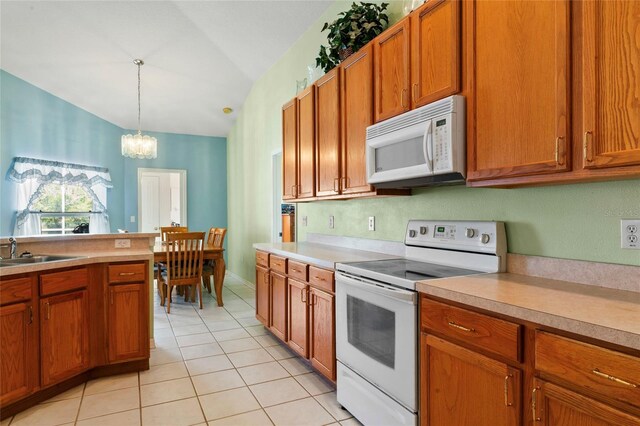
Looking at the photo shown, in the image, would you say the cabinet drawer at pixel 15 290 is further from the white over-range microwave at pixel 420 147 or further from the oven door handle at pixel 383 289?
the white over-range microwave at pixel 420 147

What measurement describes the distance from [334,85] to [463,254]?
62.9 inches

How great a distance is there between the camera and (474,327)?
1383 millimetres

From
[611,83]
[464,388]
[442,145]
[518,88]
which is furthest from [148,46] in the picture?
[464,388]

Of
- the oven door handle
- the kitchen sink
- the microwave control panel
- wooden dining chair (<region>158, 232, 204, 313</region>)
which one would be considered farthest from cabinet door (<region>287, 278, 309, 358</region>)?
wooden dining chair (<region>158, 232, 204, 313</region>)

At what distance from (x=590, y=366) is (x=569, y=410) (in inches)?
6.4

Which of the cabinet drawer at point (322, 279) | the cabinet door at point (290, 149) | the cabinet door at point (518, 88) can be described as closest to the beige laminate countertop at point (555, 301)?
the cabinet door at point (518, 88)

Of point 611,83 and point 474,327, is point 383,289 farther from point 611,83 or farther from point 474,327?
point 611,83

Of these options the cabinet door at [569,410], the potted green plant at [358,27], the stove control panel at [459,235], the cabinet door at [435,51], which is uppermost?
the potted green plant at [358,27]

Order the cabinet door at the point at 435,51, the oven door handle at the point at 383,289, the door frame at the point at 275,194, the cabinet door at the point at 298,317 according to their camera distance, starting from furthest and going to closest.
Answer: the door frame at the point at 275,194, the cabinet door at the point at 298,317, the cabinet door at the point at 435,51, the oven door handle at the point at 383,289

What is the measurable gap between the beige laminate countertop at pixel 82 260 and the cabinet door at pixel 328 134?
149cm

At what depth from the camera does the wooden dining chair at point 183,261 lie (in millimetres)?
4484

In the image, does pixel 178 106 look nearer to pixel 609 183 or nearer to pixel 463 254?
pixel 463 254

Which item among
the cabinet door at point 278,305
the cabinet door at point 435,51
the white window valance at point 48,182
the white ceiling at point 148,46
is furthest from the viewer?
the white window valance at point 48,182

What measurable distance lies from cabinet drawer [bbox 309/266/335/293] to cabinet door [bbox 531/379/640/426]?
1.33 metres
